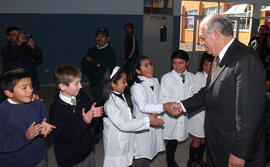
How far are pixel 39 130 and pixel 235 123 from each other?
4.76 ft

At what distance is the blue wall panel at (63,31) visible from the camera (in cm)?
697

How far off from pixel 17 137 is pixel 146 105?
121 centimetres

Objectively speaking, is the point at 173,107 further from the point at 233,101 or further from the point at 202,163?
the point at 202,163

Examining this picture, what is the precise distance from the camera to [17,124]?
5.65ft

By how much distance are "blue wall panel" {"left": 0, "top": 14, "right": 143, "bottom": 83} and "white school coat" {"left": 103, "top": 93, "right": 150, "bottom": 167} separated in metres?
5.74

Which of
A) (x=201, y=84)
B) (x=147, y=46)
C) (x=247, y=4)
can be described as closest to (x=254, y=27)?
(x=247, y=4)

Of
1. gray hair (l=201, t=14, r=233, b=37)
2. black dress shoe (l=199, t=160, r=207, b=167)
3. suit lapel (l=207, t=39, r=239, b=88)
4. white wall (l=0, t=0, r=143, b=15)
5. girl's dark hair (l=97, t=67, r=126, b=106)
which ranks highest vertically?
white wall (l=0, t=0, r=143, b=15)

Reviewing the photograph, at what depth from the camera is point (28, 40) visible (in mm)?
3432

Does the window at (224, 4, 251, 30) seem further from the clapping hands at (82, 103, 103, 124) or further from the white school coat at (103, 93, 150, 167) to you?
the clapping hands at (82, 103, 103, 124)

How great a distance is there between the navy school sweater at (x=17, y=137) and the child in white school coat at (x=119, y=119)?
0.62m

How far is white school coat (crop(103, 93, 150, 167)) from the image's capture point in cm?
204

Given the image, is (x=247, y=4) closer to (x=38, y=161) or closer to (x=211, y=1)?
(x=211, y=1)

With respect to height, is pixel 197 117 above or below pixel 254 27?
below

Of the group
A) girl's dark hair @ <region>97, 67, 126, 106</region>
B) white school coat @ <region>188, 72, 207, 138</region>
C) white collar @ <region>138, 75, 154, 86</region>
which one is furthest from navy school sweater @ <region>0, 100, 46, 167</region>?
white school coat @ <region>188, 72, 207, 138</region>
